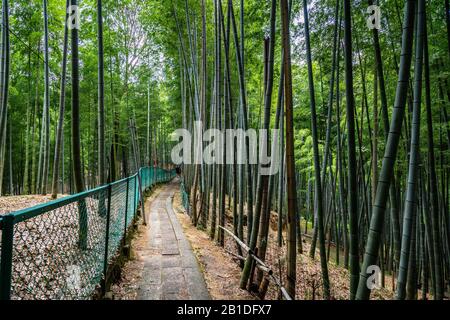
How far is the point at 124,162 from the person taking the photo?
49.5ft

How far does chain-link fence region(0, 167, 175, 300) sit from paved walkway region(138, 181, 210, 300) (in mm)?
482

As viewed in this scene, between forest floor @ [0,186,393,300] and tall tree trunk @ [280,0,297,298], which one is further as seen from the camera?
forest floor @ [0,186,393,300]

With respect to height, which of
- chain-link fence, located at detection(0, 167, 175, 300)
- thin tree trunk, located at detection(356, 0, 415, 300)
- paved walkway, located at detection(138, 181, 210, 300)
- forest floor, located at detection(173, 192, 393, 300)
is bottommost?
forest floor, located at detection(173, 192, 393, 300)

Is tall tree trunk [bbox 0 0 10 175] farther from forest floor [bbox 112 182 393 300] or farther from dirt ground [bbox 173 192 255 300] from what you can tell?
dirt ground [bbox 173 192 255 300]

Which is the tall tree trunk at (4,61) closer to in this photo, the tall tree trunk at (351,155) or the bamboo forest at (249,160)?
the bamboo forest at (249,160)

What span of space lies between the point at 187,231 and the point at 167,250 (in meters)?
1.46

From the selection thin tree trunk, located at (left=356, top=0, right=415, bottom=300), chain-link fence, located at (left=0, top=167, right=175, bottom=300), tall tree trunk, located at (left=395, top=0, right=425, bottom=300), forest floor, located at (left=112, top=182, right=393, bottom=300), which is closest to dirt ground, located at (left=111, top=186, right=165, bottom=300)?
forest floor, located at (left=112, top=182, right=393, bottom=300)

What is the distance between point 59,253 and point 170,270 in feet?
6.05

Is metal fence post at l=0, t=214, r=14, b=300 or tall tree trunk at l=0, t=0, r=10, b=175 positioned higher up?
tall tree trunk at l=0, t=0, r=10, b=175

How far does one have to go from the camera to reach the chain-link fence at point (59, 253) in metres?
1.02

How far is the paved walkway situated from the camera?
2729mm

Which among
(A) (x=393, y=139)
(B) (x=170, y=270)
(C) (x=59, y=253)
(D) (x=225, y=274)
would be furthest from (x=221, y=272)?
(A) (x=393, y=139)

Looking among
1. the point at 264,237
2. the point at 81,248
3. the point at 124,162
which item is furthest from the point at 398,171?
the point at 124,162
